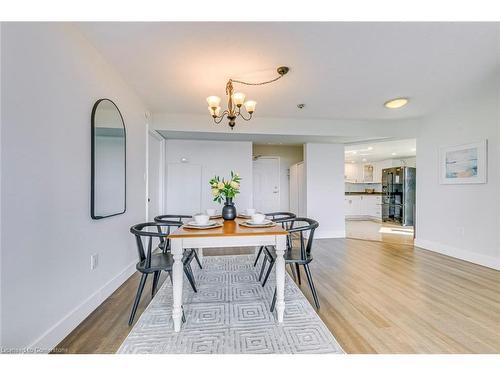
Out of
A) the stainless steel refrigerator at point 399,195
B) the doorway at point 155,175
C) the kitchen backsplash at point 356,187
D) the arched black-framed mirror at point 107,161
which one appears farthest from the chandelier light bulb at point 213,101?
the kitchen backsplash at point 356,187

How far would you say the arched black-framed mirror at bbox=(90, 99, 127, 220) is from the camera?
1.92m

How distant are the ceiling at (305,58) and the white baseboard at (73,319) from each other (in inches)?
85.2

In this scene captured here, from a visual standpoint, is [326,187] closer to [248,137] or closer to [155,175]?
[248,137]

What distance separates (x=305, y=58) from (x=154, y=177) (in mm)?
3078

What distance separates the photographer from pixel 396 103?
323 cm

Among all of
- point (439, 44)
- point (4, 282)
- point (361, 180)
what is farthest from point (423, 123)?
point (4, 282)

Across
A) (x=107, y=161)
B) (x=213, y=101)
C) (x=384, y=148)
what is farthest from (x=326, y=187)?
(x=107, y=161)

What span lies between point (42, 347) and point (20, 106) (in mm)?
1430

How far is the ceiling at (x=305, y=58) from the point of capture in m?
1.75

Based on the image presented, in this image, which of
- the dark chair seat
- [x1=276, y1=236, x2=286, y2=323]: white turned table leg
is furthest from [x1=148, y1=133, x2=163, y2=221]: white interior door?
[x1=276, y1=236, x2=286, y2=323]: white turned table leg

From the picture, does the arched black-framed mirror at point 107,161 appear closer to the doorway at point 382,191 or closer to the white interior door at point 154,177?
the white interior door at point 154,177

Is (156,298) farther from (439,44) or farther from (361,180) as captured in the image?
(361,180)

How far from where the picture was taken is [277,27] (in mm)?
1728

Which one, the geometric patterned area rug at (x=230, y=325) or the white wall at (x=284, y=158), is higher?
the white wall at (x=284, y=158)
